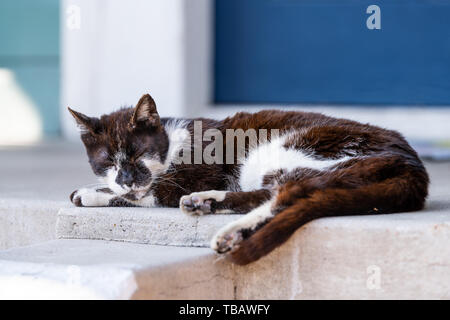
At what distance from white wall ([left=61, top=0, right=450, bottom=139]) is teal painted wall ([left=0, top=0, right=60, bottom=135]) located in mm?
639

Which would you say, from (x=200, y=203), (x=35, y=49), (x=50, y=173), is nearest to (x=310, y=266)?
(x=200, y=203)

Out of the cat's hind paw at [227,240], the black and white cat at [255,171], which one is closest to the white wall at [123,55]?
the black and white cat at [255,171]

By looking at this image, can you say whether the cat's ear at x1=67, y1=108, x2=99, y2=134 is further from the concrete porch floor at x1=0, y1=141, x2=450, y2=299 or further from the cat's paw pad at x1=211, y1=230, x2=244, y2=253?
the cat's paw pad at x1=211, y1=230, x2=244, y2=253

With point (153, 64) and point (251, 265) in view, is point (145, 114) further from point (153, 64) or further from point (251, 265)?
point (153, 64)

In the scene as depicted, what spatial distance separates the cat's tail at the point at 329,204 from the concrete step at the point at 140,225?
257 millimetres

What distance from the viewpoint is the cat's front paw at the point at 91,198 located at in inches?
116

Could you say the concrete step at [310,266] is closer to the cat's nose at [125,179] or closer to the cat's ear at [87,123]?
the cat's nose at [125,179]

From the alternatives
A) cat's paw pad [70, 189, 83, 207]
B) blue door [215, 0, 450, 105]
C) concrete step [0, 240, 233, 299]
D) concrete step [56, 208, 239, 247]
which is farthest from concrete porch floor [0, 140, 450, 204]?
blue door [215, 0, 450, 105]

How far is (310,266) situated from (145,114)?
3.04ft

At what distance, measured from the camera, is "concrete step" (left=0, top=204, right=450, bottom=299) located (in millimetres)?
2336

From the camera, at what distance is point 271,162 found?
2.94 meters
